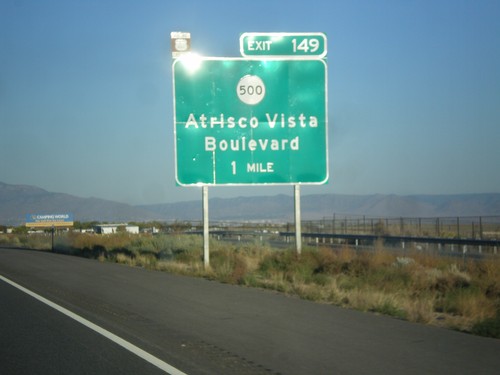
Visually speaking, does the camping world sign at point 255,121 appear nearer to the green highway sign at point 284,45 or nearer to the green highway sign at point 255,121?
the green highway sign at point 255,121

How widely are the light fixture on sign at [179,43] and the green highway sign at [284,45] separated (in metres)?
1.72

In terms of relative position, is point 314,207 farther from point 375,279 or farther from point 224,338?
point 224,338

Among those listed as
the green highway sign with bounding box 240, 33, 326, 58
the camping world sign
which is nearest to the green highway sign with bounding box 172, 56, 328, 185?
the camping world sign

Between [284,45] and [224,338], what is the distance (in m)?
12.7

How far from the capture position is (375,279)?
1780 centimetres

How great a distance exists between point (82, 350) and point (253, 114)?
1253cm

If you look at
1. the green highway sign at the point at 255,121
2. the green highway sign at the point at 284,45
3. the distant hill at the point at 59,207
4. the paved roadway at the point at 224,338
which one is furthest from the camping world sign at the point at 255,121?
the distant hill at the point at 59,207

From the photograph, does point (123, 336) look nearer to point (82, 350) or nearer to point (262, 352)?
point (82, 350)

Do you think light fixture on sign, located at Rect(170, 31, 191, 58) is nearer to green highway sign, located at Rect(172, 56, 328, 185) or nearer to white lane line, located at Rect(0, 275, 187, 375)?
green highway sign, located at Rect(172, 56, 328, 185)

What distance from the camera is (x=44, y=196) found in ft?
636

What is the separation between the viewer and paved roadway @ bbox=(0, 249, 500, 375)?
9008 mm

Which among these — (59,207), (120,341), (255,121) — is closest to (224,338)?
(120,341)

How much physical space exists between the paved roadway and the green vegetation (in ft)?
2.95

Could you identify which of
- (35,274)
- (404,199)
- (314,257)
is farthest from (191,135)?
(404,199)
